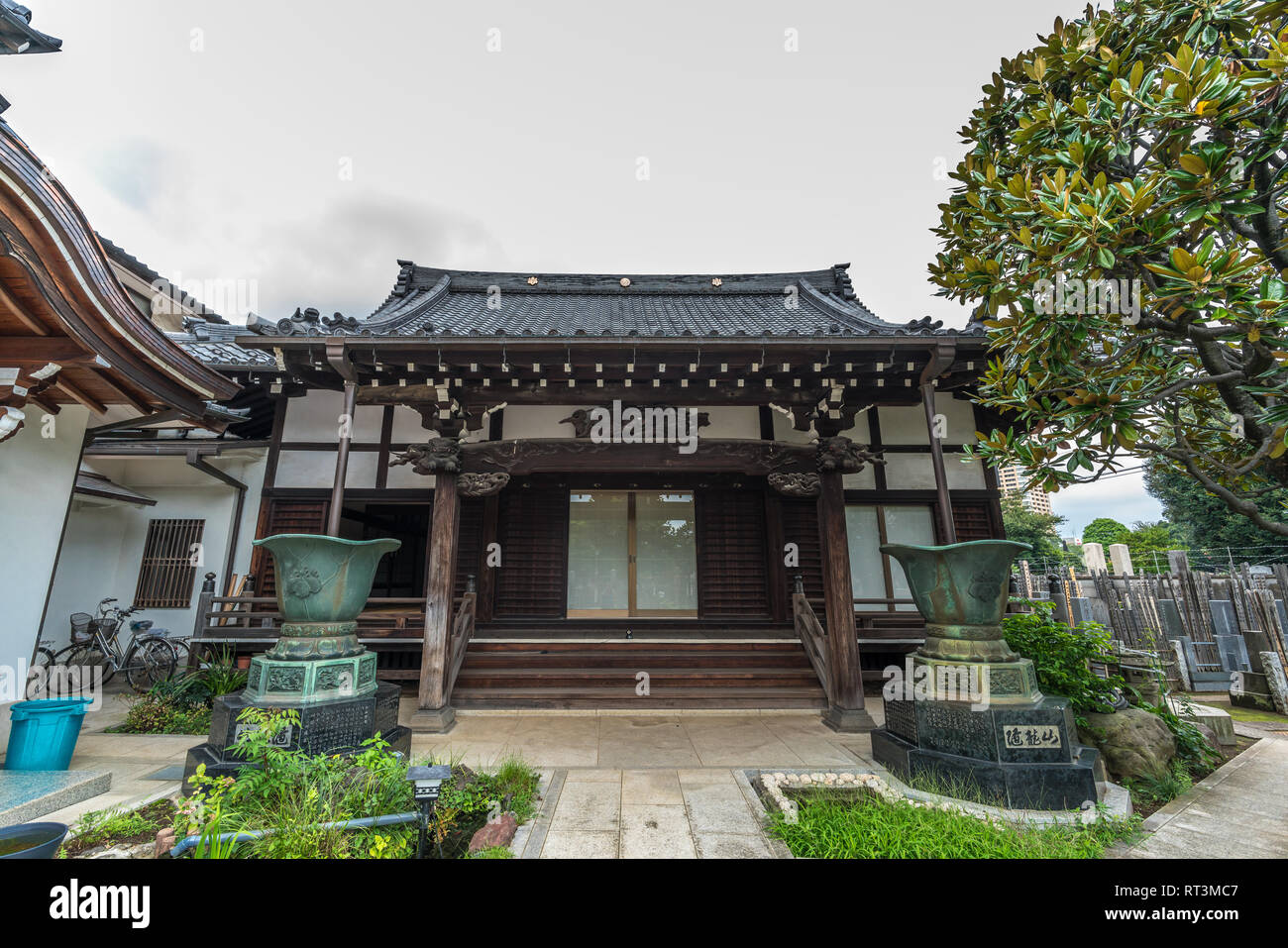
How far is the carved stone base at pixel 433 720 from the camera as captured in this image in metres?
4.82

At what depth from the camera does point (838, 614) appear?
5336 mm

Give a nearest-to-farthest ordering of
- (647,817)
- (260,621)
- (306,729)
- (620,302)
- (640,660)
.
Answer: (647,817)
(306,729)
(640,660)
(260,621)
(620,302)

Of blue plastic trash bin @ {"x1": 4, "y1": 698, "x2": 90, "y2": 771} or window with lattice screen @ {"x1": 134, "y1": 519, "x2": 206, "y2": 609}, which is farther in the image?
window with lattice screen @ {"x1": 134, "y1": 519, "x2": 206, "y2": 609}

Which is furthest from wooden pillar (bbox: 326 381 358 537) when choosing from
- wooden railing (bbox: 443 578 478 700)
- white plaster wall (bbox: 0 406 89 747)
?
white plaster wall (bbox: 0 406 89 747)

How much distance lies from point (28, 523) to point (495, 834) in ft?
18.0

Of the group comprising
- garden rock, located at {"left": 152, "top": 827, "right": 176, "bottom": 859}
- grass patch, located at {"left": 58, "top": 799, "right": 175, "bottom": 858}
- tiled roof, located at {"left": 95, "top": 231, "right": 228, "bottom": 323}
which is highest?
tiled roof, located at {"left": 95, "top": 231, "right": 228, "bottom": 323}

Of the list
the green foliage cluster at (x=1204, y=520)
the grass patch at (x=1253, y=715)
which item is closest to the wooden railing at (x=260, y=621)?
the grass patch at (x=1253, y=715)

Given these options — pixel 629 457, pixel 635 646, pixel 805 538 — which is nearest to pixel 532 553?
pixel 635 646

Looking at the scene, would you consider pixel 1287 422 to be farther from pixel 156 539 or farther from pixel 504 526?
pixel 156 539

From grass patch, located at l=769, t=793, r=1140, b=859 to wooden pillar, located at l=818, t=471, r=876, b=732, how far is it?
7.13 feet

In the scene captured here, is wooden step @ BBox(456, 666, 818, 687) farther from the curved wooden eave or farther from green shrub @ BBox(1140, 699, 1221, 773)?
the curved wooden eave

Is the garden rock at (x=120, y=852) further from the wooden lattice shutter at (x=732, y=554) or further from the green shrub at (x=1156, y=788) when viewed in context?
the wooden lattice shutter at (x=732, y=554)

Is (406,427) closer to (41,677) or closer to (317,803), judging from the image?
(41,677)

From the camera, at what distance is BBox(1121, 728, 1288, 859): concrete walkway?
2.73 metres
